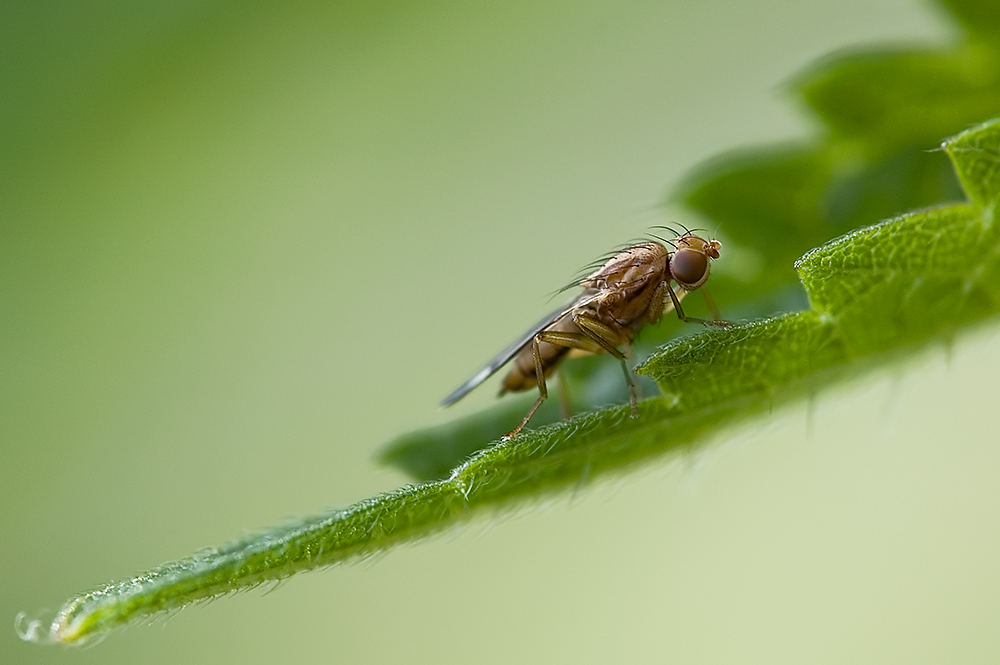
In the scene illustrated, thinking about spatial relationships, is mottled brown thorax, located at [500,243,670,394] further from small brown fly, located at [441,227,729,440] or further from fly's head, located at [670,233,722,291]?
fly's head, located at [670,233,722,291]

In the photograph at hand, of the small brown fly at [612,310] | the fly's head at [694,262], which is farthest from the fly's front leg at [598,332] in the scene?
the fly's head at [694,262]

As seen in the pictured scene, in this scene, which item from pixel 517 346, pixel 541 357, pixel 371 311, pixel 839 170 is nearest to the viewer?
pixel 839 170

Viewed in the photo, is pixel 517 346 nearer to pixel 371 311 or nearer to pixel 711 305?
pixel 711 305

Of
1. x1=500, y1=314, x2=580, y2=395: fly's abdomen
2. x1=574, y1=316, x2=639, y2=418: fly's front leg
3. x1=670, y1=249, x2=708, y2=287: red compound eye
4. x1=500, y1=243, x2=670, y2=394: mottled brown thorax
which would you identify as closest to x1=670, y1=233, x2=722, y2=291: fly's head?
x1=670, y1=249, x2=708, y2=287: red compound eye

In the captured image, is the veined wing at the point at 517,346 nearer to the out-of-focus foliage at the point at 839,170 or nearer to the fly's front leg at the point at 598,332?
the fly's front leg at the point at 598,332

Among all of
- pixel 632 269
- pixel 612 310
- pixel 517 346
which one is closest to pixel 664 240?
pixel 632 269

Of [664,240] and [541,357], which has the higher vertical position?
[664,240]
